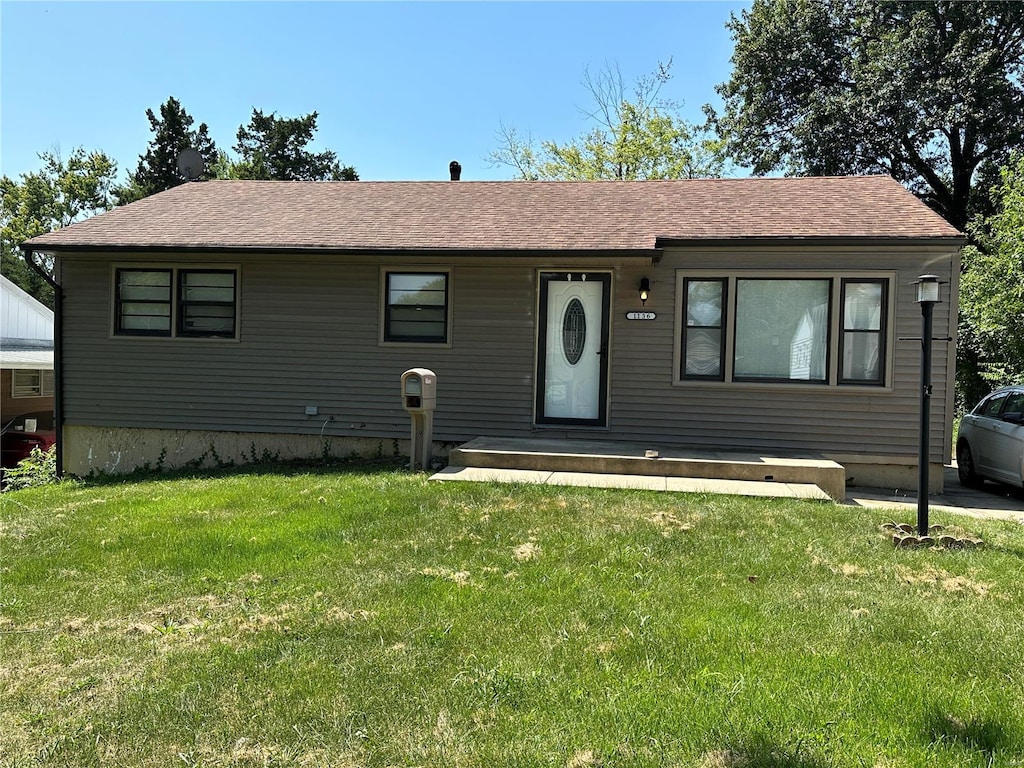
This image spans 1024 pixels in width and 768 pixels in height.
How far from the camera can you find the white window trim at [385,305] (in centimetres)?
899

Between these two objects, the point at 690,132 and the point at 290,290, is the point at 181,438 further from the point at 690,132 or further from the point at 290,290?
the point at 690,132

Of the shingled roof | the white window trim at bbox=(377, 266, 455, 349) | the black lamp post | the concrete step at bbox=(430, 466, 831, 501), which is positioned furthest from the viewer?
the white window trim at bbox=(377, 266, 455, 349)

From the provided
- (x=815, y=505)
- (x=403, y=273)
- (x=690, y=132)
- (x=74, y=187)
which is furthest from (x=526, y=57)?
(x=74, y=187)

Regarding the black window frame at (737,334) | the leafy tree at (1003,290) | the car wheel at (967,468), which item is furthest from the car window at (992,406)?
the leafy tree at (1003,290)

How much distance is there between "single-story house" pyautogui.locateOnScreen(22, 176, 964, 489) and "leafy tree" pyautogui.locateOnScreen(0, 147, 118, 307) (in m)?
25.5

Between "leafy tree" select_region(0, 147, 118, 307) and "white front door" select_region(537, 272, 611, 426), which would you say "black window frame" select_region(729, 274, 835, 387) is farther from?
"leafy tree" select_region(0, 147, 118, 307)

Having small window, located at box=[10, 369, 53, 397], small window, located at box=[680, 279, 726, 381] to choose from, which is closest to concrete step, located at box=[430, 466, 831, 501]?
small window, located at box=[680, 279, 726, 381]

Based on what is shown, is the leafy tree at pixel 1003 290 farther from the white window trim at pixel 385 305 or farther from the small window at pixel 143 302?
the small window at pixel 143 302

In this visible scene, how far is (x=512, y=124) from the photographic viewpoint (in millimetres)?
27734

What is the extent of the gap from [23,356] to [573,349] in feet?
45.8

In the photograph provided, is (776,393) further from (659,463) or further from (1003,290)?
(1003,290)

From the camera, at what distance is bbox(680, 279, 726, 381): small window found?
851 cm

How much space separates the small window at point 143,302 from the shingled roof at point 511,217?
0.59 metres

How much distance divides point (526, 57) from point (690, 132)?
480 inches
